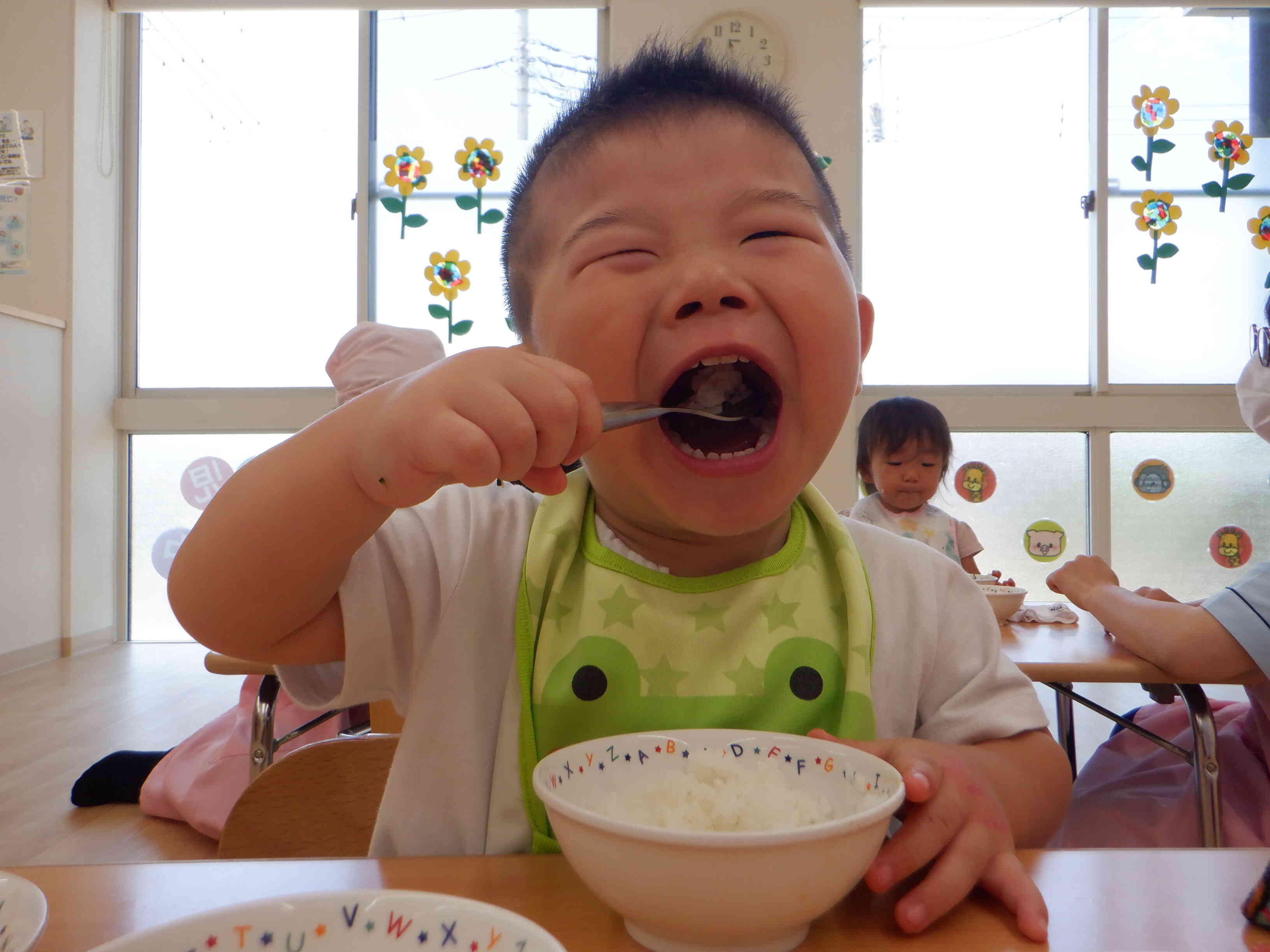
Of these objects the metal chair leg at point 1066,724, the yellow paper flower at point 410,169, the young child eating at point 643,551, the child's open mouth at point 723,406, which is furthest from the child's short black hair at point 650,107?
the yellow paper flower at point 410,169

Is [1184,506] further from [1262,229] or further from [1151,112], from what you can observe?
[1151,112]

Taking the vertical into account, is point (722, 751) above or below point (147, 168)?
below

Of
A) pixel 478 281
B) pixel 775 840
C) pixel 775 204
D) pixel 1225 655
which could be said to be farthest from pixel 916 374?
pixel 775 840

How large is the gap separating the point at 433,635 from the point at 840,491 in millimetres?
3645

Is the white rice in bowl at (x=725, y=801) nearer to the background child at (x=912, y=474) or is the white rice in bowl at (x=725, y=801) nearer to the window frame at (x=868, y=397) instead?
the background child at (x=912, y=474)

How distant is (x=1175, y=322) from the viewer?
440cm

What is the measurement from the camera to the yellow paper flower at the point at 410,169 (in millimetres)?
4406

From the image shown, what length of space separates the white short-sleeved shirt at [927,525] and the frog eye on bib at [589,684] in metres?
2.03

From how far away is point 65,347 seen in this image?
4066 mm

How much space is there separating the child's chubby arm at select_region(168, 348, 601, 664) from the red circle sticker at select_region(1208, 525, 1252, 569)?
4.80 m

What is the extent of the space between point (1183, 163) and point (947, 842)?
487 cm

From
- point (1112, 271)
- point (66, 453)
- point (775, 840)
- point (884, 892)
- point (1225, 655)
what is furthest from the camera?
point (1112, 271)

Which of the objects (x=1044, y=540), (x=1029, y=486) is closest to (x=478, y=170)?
(x=1029, y=486)

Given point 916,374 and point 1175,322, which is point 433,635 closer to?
point 916,374
